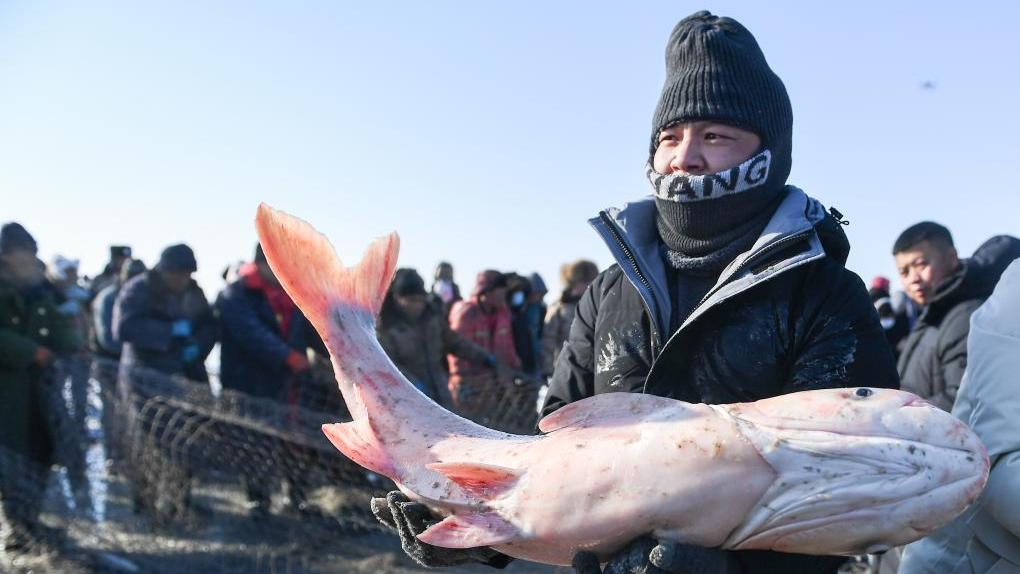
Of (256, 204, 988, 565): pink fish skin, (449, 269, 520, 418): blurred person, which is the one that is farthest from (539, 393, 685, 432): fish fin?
(449, 269, 520, 418): blurred person

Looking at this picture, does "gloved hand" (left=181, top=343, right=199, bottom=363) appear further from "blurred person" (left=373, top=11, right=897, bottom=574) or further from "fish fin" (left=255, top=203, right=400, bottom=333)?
"blurred person" (left=373, top=11, right=897, bottom=574)

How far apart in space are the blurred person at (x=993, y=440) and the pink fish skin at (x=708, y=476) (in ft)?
0.98

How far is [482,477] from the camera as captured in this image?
6.23 feet

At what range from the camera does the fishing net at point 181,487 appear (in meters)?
5.89

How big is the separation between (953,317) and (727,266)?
324 cm

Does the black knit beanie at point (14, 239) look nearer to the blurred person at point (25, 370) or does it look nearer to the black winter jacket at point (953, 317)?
the blurred person at point (25, 370)

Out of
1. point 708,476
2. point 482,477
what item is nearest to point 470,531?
point 482,477

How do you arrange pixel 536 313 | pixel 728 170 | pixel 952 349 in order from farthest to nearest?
pixel 536 313, pixel 952 349, pixel 728 170

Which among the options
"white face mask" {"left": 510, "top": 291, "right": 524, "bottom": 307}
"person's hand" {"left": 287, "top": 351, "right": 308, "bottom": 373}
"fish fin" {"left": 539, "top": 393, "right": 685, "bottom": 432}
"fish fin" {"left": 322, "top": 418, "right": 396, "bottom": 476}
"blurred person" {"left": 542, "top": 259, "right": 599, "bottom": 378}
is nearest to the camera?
"fish fin" {"left": 539, "top": 393, "right": 685, "bottom": 432}

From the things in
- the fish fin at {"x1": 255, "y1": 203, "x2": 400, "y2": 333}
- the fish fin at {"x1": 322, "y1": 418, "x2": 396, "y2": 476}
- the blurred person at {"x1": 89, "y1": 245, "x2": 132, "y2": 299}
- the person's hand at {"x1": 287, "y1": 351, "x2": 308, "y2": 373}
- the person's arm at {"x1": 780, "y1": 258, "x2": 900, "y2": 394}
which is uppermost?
the blurred person at {"x1": 89, "y1": 245, "x2": 132, "y2": 299}

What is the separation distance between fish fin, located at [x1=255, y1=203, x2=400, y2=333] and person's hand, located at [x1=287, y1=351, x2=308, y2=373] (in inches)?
187

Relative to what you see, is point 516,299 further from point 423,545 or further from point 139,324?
point 423,545

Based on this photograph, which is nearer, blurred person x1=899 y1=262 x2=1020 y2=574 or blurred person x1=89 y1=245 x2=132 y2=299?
blurred person x1=899 y1=262 x2=1020 y2=574

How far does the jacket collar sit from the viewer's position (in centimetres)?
186
